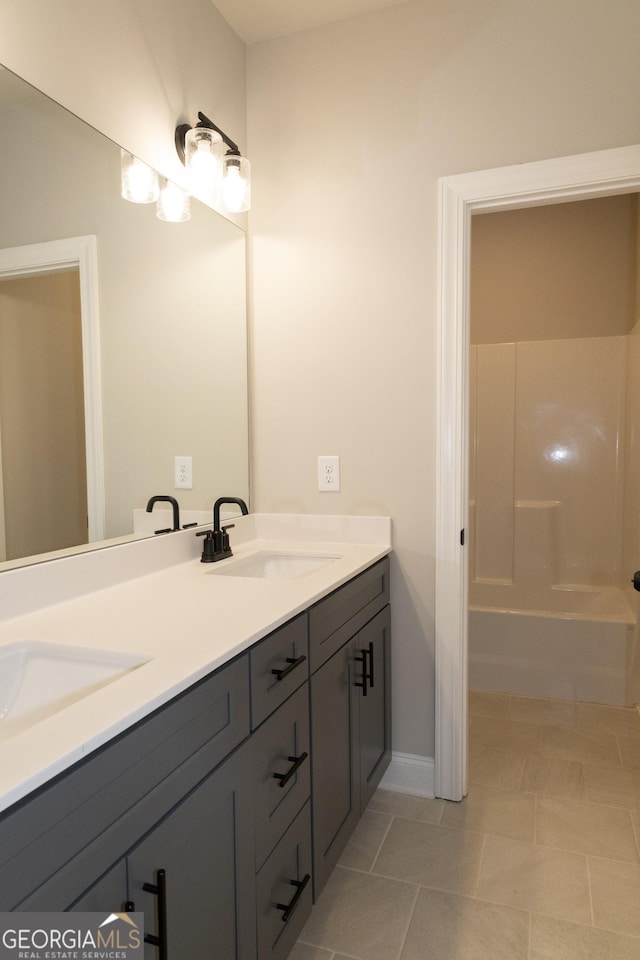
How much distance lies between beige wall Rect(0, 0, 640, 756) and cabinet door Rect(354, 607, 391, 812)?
8 cm

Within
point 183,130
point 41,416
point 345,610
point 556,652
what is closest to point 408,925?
point 345,610

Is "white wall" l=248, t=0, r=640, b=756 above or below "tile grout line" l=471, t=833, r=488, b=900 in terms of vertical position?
above

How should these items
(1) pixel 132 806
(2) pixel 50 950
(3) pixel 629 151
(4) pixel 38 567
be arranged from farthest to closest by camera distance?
(3) pixel 629 151, (4) pixel 38 567, (1) pixel 132 806, (2) pixel 50 950

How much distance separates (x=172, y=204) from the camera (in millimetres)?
1847

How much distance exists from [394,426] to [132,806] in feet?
4.92

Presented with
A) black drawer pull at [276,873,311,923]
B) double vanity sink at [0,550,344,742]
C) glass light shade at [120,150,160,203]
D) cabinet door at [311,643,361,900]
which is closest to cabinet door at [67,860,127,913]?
double vanity sink at [0,550,344,742]

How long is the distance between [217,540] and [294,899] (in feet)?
3.19

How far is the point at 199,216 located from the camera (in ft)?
6.50

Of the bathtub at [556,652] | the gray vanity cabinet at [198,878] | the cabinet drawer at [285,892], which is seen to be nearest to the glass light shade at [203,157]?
the gray vanity cabinet at [198,878]

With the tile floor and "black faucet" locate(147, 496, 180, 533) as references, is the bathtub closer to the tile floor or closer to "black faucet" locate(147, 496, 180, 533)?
the tile floor

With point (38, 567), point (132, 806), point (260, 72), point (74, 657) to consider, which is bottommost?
point (132, 806)

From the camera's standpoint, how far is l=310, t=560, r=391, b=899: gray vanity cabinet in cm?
147

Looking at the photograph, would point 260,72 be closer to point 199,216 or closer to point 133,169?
point 199,216

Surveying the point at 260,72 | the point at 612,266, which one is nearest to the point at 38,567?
the point at 260,72
